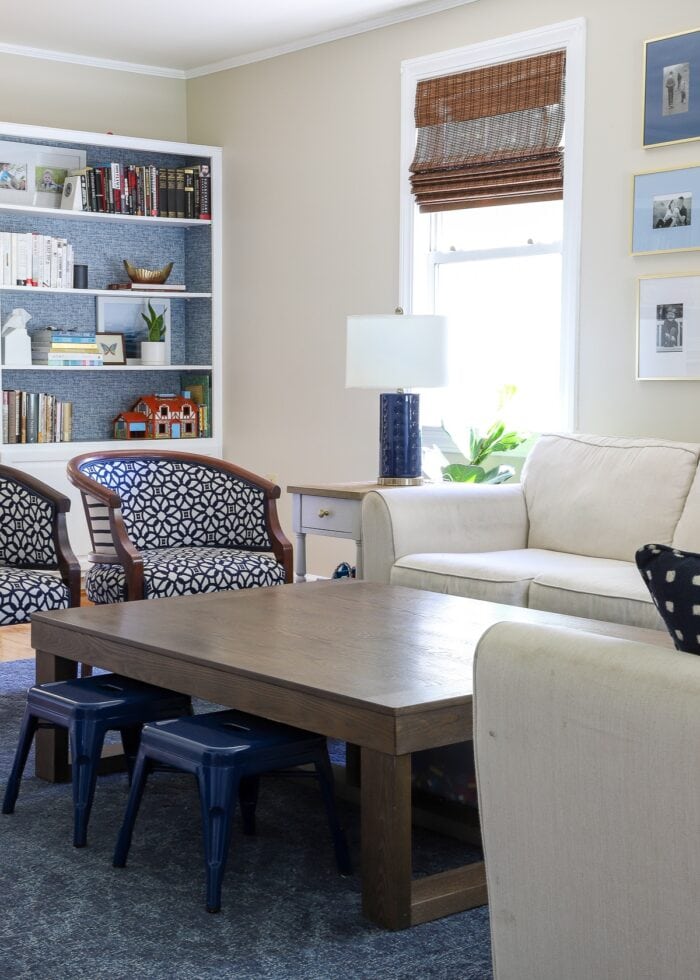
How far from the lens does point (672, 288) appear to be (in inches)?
177

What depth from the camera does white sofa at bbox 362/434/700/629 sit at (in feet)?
12.6

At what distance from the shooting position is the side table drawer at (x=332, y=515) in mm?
4559

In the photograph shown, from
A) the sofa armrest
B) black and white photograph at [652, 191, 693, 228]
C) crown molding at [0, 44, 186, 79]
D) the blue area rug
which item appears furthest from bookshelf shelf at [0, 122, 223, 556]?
the blue area rug

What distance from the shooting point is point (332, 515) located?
4652 mm

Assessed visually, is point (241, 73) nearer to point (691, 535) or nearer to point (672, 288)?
point (672, 288)

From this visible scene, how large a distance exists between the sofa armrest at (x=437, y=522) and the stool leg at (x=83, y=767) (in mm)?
1595

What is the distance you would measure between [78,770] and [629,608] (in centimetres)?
156

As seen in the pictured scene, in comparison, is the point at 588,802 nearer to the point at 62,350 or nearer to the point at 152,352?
the point at 62,350

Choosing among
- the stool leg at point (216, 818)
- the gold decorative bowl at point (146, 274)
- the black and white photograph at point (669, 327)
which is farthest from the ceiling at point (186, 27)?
the stool leg at point (216, 818)

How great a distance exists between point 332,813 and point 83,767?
57 centimetres

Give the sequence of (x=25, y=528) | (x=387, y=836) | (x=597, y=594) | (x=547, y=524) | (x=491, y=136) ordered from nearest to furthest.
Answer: (x=387, y=836) → (x=597, y=594) → (x=25, y=528) → (x=547, y=524) → (x=491, y=136)

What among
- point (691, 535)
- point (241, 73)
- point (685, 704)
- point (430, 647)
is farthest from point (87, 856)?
point (241, 73)

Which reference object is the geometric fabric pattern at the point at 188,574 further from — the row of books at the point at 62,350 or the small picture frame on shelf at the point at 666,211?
the row of books at the point at 62,350

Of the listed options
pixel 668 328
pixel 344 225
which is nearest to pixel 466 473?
pixel 668 328
